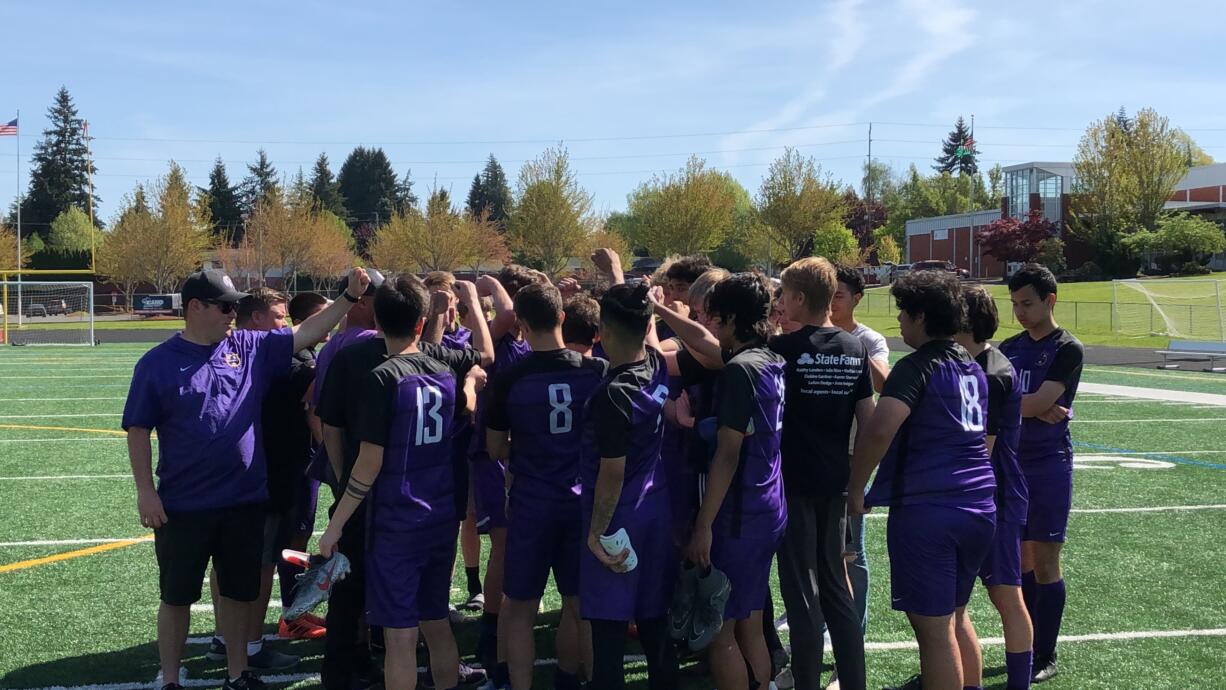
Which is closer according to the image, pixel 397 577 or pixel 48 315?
pixel 397 577

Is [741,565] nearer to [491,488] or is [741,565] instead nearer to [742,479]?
[742,479]

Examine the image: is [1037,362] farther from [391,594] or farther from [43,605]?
[43,605]

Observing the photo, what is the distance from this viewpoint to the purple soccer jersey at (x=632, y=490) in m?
3.75

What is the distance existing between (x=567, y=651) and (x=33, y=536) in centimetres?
551

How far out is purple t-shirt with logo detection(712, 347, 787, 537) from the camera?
152 inches

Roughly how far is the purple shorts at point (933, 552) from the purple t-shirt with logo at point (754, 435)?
1.71ft

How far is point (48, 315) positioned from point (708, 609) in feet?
142

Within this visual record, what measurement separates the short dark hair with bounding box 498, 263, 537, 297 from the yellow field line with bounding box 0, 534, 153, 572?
13.5 feet

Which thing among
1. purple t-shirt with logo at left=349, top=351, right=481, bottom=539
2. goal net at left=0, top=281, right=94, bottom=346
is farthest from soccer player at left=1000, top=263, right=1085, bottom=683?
goal net at left=0, top=281, right=94, bottom=346

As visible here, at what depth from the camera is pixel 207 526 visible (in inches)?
176

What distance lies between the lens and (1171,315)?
33562mm

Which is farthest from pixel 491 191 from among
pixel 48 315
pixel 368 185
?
→ pixel 48 315

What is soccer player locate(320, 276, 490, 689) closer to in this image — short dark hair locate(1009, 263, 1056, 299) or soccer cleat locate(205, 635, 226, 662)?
soccer cleat locate(205, 635, 226, 662)

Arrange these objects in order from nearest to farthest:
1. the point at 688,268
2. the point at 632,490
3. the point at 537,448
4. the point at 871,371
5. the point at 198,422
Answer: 1. the point at 632,490
2. the point at 537,448
3. the point at 198,422
4. the point at 871,371
5. the point at 688,268
